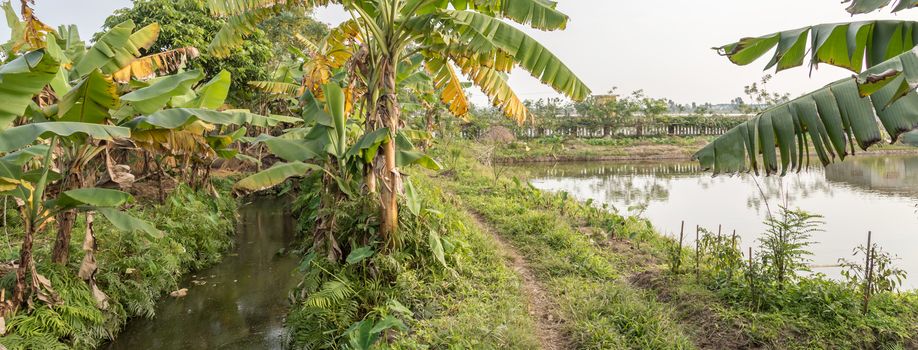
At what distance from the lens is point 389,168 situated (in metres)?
4.68

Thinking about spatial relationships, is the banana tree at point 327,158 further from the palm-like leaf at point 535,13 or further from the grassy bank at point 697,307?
the grassy bank at point 697,307

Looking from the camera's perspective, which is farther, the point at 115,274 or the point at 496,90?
the point at 496,90

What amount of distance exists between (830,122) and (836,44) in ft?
3.46

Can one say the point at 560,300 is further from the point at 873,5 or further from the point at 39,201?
the point at 39,201

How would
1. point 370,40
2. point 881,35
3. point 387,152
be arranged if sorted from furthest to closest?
point 370,40 → point 387,152 → point 881,35

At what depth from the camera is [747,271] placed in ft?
14.5

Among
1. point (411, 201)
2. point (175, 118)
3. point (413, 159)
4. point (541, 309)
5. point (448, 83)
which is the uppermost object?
point (448, 83)

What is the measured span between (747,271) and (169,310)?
6156 mm

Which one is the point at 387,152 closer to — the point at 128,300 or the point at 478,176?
the point at 128,300

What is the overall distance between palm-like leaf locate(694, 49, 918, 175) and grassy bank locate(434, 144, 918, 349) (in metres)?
1.63

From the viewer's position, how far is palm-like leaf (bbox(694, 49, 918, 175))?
6.97ft

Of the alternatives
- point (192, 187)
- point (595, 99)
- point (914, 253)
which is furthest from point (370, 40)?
point (595, 99)

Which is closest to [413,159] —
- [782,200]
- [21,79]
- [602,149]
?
[21,79]

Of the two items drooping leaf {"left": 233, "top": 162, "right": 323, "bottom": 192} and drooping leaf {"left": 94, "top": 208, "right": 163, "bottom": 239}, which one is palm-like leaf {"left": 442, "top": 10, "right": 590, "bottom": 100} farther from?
drooping leaf {"left": 94, "top": 208, "right": 163, "bottom": 239}
